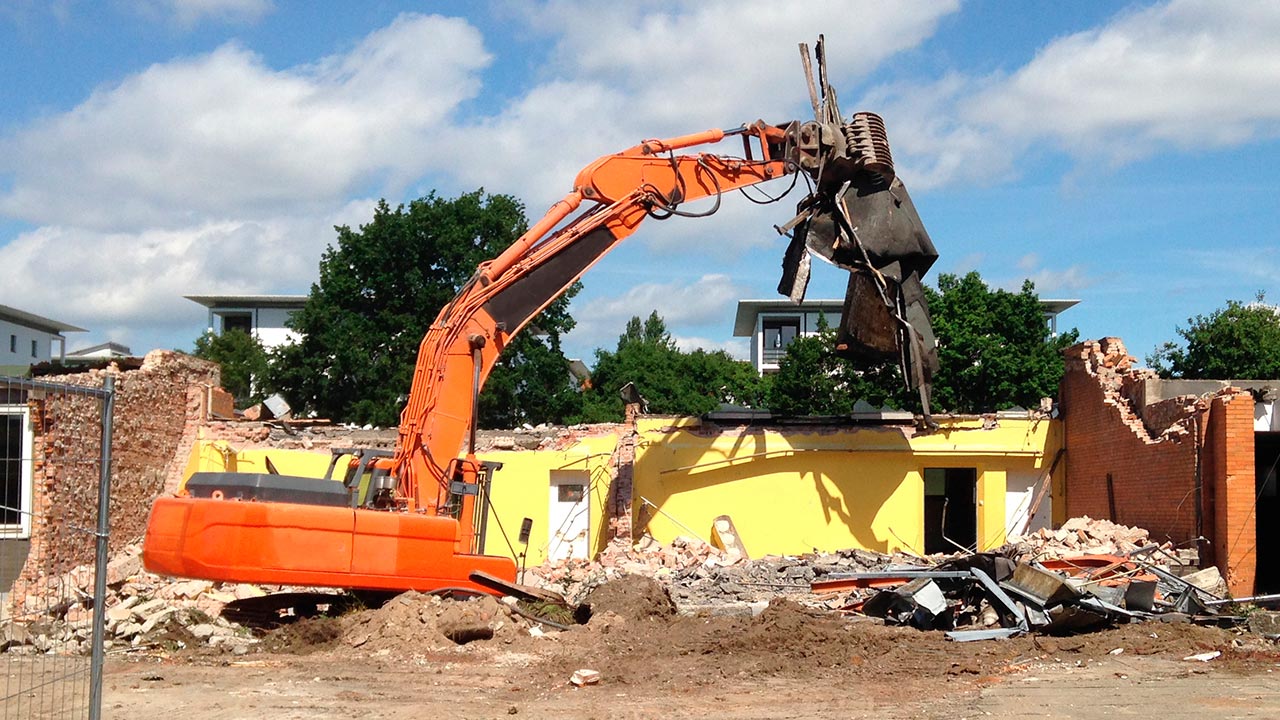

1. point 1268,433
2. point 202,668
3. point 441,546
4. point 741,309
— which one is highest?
point 741,309

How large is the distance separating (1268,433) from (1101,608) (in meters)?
5.67

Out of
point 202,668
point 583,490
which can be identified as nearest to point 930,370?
point 583,490

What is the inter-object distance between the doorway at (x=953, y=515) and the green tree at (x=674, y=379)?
1835 cm

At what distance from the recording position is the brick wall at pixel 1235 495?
15008mm

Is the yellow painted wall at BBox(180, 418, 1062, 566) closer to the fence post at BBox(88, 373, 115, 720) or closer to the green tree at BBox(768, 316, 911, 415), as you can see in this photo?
the green tree at BBox(768, 316, 911, 415)

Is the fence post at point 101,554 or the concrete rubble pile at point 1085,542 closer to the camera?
the fence post at point 101,554

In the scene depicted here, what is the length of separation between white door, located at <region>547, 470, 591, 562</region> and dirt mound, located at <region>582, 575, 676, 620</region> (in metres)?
7.33

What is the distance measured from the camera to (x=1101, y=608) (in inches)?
495

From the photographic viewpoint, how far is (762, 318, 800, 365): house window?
66.5 metres

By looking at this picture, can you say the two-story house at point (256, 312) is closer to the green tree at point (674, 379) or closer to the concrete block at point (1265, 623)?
the green tree at point (674, 379)

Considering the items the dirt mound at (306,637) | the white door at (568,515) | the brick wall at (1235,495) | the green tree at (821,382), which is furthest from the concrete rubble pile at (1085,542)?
the green tree at (821,382)

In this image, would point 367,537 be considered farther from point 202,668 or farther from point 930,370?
point 930,370

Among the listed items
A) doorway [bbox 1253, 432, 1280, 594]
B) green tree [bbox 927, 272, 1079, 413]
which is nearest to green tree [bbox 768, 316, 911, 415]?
green tree [bbox 927, 272, 1079, 413]

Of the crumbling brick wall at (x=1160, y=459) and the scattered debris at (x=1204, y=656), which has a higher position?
the crumbling brick wall at (x=1160, y=459)
